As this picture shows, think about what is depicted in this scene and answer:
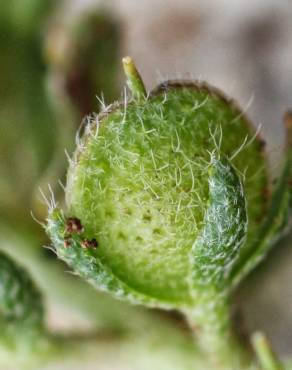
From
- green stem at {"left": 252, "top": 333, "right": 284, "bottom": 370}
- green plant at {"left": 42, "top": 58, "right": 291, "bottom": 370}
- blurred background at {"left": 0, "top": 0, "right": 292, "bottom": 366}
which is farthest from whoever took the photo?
blurred background at {"left": 0, "top": 0, "right": 292, "bottom": 366}

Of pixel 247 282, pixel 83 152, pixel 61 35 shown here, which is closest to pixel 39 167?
pixel 61 35

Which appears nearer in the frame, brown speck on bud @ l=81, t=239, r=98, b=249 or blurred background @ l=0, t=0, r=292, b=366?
brown speck on bud @ l=81, t=239, r=98, b=249

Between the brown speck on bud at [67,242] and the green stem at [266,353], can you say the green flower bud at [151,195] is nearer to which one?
the brown speck on bud at [67,242]

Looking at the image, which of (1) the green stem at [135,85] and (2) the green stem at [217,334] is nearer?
(1) the green stem at [135,85]

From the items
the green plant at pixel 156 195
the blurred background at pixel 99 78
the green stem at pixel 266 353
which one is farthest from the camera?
the blurred background at pixel 99 78

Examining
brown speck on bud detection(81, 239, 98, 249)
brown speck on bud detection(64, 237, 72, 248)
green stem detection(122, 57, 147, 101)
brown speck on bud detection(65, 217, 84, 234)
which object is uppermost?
green stem detection(122, 57, 147, 101)

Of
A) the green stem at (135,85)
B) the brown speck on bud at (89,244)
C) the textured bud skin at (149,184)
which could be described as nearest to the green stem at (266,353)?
the textured bud skin at (149,184)

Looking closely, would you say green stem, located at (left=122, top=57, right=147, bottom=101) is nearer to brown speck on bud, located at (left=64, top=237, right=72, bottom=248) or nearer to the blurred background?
brown speck on bud, located at (left=64, top=237, right=72, bottom=248)

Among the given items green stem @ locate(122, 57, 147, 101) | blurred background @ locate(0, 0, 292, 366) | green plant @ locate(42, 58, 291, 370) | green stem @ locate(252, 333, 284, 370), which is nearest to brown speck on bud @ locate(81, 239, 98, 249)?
green plant @ locate(42, 58, 291, 370)
